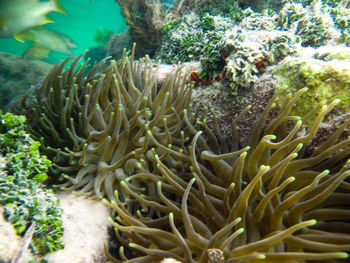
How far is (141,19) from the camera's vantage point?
5.96 meters

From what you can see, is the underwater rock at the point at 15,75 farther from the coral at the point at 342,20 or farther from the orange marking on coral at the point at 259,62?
the coral at the point at 342,20

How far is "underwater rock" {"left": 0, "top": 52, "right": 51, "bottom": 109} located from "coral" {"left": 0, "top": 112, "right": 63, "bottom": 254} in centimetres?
413

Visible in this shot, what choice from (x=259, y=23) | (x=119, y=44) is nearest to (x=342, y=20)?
(x=259, y=23)

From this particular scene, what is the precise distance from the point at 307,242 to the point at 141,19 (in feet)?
20.5

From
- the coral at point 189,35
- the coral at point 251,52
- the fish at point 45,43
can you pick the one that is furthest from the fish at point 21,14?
the coral at point 251,52

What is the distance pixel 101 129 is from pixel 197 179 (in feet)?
4.16

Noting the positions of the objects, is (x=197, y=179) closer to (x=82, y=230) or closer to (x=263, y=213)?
(x=263, y=213)

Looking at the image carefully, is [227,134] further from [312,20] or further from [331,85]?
[312,20]

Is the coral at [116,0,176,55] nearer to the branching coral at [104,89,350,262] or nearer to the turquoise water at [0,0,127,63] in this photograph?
the branching coral at [104,89,350,262]

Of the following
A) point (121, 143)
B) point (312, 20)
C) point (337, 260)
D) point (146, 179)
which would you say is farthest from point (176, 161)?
point (312, 20)

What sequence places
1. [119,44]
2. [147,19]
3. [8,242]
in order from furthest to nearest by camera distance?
[119,44] → [147,19] → [8,242]

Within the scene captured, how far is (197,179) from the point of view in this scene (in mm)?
1685

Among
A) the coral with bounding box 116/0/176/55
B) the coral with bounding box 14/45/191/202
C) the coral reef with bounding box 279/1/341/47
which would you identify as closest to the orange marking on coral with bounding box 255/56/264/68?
the coral with bounding box 14/45/191/202

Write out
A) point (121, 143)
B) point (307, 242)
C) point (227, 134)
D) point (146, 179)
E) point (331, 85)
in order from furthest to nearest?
point (227, 134)
point (121, 143)
point (146, 179)
point (331, 85)
point (307, 242)
